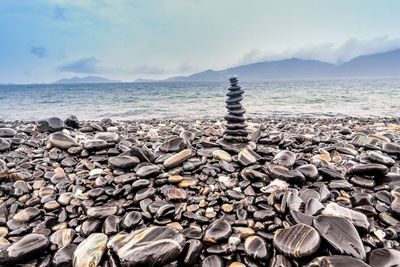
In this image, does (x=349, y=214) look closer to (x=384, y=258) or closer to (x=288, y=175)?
(x=384, y=258)

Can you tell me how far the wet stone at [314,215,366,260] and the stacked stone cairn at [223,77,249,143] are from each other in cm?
241

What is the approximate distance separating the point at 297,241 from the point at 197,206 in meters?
1.20

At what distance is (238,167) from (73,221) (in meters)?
2.30

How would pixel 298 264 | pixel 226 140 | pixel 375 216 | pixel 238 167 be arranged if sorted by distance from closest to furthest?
pixel 298 264 < pixel 375 216 < pixel 238 167 < pixel 226 140

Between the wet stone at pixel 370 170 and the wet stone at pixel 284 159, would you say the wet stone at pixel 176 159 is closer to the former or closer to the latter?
the wet stone at pixel 284 159

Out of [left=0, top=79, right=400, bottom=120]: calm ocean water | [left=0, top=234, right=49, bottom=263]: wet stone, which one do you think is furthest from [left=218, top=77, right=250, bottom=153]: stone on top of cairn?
[left=0, top=79, right=400, bottom=120]: calm ocean water

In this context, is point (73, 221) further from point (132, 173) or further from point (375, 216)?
point (375, 216)

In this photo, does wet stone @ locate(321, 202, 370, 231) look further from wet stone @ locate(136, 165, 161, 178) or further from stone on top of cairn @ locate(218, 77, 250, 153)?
wet stone @ locate(136, 165, 161, 178)

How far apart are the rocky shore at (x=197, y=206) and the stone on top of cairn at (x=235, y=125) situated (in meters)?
0.20

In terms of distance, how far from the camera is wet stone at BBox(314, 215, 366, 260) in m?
2.40

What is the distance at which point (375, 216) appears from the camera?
3020mm

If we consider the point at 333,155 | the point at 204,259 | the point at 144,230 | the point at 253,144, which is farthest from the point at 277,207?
the point at 333,155

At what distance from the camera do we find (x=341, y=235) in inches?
100.0

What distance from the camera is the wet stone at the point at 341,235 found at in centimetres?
240
